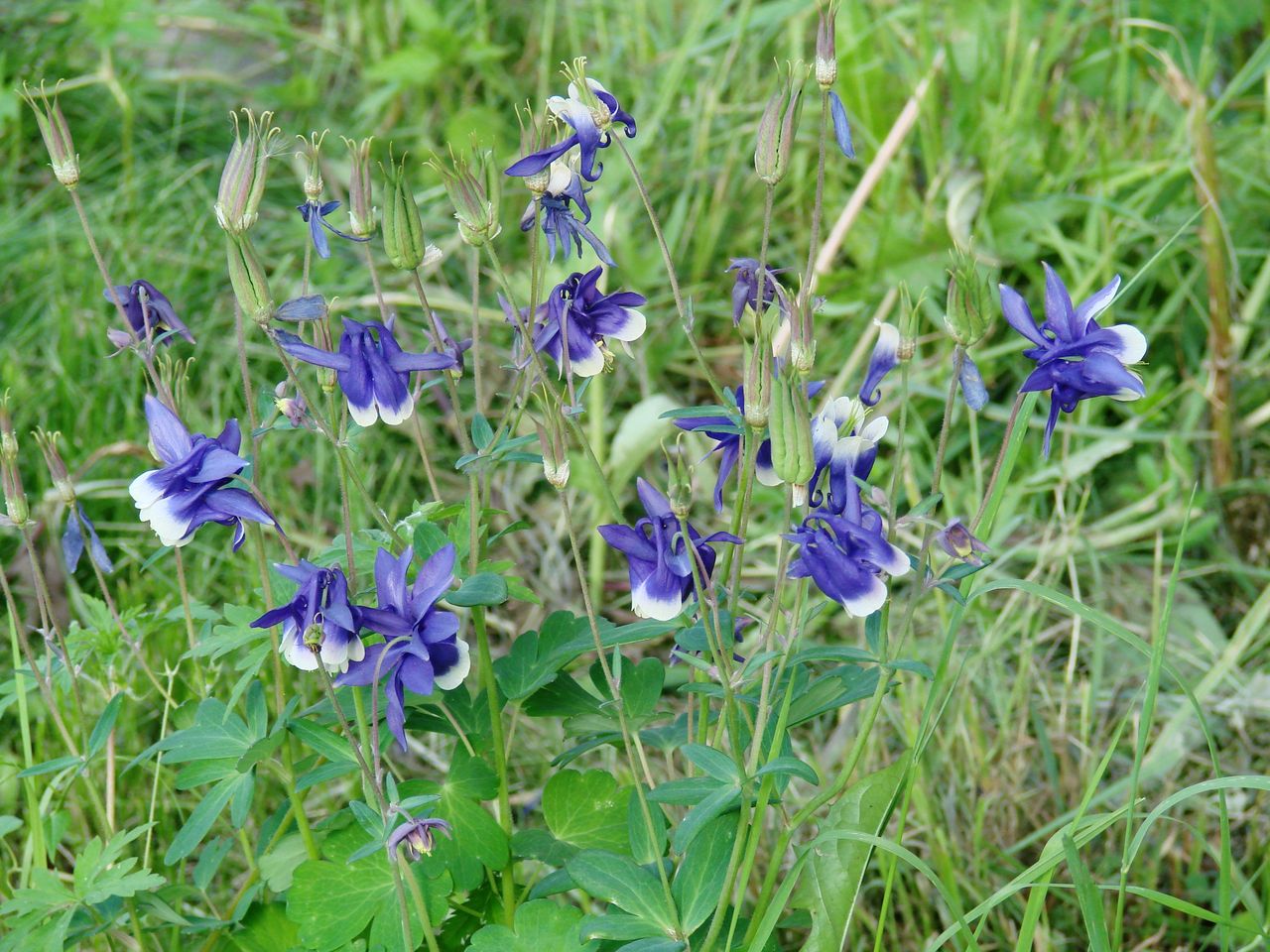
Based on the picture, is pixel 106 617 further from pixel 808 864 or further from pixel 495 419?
pixel 495 419

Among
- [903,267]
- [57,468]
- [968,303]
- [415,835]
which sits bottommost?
[903,267]

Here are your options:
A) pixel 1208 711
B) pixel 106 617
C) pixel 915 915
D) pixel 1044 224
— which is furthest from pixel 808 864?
pixel 1044 224

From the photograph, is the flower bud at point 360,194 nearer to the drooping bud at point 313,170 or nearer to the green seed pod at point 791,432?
the drooping bud at point 313,170

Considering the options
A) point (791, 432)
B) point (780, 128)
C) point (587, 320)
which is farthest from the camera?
point (587, 320)

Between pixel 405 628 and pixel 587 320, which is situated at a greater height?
pixel 587 320

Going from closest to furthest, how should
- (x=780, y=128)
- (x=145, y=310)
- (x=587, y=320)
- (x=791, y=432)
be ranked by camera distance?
1. (x=791, y=432)
2. (x=780, y=128)
3. (x=587, y=320)
4. (x=145, y=310)

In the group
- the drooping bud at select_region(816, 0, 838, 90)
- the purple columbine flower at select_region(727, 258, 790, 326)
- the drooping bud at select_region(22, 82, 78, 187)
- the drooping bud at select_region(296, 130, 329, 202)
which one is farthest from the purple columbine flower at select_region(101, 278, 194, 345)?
the drooping bud at select_region(816, 0, 838, 90)

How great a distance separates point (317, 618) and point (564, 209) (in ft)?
1.48

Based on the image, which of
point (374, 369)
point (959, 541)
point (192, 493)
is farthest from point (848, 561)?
point (192, 493)

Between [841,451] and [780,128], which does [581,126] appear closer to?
[780,128]

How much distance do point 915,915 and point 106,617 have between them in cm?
115

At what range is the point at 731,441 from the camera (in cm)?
132

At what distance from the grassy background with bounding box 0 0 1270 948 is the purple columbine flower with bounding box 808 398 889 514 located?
0.74 m

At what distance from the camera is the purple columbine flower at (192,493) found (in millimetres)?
1103
